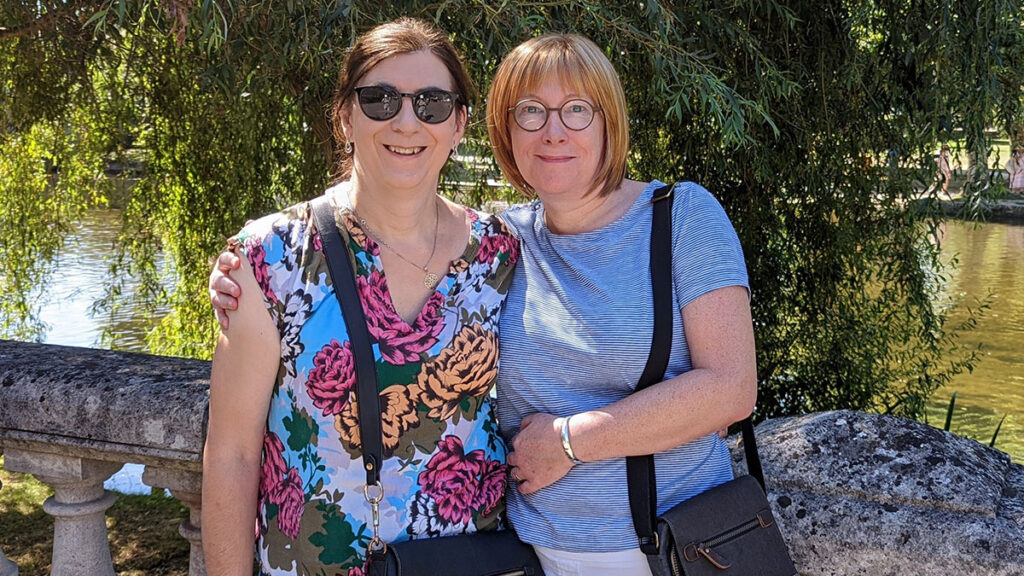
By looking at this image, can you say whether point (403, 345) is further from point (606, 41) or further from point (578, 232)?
point (606, 41)

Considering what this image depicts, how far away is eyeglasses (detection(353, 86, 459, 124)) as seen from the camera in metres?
1.86

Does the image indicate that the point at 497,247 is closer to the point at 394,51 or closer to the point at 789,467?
the point at 394,51

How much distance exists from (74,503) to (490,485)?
50.9 inches

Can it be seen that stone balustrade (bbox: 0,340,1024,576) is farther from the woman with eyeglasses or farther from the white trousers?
the white trousers

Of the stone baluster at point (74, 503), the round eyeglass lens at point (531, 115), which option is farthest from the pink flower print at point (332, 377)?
the stone baluster at point (74, 503)

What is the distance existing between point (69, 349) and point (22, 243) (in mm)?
4015

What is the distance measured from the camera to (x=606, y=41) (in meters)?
3.20

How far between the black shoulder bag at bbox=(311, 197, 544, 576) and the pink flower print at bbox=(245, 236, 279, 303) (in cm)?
11

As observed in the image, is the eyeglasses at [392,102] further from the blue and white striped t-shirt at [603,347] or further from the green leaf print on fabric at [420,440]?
the green leaf print on fabric at [420,440]

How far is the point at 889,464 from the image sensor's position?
6.84 feet

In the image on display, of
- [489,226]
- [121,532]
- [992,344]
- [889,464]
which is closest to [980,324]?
[992,344]

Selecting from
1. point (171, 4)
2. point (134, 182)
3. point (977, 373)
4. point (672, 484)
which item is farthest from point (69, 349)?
point (977, 373)

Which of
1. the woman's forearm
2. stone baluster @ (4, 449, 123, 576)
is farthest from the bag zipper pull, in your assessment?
stone baluster @ (4, 449, 123, 576)

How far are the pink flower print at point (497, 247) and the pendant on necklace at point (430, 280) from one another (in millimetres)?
119
